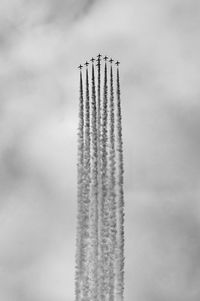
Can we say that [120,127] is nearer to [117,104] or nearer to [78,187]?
[117,104]

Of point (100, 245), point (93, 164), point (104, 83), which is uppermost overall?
point (104, 83)

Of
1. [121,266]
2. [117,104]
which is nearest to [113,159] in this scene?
[117,104]

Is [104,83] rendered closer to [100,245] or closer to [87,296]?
[100,245]

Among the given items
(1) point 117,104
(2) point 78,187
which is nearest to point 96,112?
(1) point 117,104

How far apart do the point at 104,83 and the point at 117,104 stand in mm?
5506

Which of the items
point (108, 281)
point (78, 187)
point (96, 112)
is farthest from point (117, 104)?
point (108, 281)

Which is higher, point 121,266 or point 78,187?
point 78,187

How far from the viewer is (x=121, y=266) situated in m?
112

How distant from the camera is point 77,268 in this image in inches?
4385

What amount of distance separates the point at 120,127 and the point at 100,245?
26.1 m

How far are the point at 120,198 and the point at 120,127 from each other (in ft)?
51.5

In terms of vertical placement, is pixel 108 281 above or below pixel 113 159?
below

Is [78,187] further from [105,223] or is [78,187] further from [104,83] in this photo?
[104,83]

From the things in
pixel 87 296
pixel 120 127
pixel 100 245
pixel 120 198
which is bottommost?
pixel 87 296
